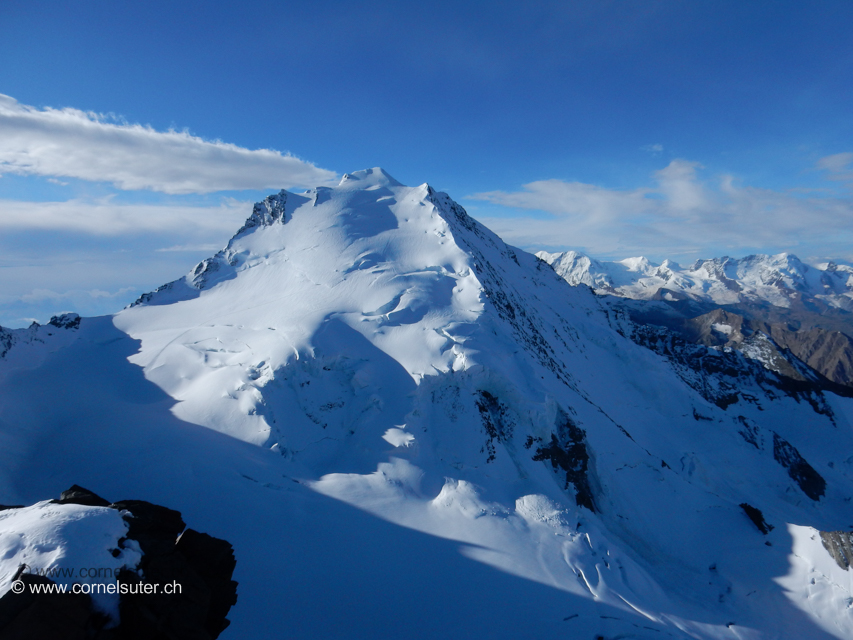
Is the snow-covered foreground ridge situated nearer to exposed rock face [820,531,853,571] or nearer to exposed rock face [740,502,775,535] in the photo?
exposed rock face [820,531,853,571]

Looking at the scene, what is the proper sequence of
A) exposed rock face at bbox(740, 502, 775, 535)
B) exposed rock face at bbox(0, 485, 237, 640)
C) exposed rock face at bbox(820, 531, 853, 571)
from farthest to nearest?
exposed rock face at bbox(740, 502, 775, 535)
exposed rock face at bbox(820, 531, 853, 571)
exposed rock face at bbox(0, 485, 237, 640)

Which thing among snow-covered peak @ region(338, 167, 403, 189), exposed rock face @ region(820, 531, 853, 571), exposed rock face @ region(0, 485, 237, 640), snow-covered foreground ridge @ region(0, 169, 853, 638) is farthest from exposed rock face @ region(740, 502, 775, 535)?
snow-covered peak @ region(338, 167, 403, 189)

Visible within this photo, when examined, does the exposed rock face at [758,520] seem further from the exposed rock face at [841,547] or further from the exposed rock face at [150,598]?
the exposed rock face at [150,598]

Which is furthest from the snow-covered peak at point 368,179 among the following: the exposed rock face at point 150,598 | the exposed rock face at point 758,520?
the exposed rock face at point 758,520

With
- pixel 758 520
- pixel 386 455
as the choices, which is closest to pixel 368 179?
pixel 386 455

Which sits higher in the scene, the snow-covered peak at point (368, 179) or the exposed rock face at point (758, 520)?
the snow-covered peak at point (368, 179)

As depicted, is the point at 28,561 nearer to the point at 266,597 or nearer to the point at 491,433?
the point at 266,597
